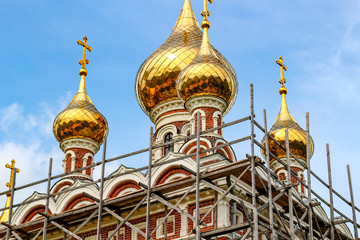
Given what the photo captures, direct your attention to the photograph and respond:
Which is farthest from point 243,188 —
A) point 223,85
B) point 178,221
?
point 223,85

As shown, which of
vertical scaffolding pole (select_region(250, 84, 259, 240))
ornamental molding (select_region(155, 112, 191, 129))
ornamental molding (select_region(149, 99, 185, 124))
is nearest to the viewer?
vertical scaffolding pole (select_region(250, 84, 259, 240))

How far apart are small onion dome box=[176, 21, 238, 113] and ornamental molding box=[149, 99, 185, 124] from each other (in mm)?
1611

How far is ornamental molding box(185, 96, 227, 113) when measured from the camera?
60.7ft

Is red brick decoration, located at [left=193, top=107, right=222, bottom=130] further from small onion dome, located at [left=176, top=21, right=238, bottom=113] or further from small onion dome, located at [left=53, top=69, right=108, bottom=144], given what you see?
small onion dome, located at [left=53, top=69, right=108, bottom=144]

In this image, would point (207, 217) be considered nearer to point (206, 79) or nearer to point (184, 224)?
point (184, 224)

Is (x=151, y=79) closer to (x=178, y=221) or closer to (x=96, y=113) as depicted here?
(x=96, y=113)

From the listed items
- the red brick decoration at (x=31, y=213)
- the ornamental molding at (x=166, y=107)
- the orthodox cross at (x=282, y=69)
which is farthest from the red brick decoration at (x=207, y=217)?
the orthodox cross at (x=282, y=69)

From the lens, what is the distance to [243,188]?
49.2ft

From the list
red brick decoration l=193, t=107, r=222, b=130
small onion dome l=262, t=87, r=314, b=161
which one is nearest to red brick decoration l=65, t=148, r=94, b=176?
red brick decoration l=193, t=107, r=222, b=130

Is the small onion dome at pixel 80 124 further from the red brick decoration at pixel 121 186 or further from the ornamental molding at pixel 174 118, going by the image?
the red brick decoration at pixel 121 186

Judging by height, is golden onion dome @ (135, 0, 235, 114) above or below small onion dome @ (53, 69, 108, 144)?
above

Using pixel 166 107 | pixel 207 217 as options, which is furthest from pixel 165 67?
pixel 207 217

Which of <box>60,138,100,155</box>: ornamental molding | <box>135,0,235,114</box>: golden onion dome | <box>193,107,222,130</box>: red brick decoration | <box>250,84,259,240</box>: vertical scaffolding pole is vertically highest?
<box>135,0,235,114</box>: golden onion dome

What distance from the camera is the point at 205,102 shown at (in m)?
18.5
